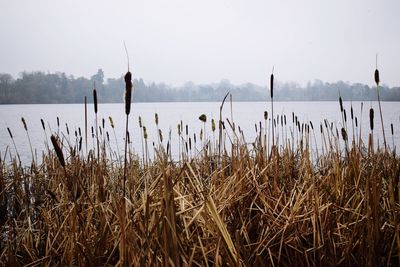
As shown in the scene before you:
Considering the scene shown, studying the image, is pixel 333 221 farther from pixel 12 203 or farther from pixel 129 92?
pixel 12 203

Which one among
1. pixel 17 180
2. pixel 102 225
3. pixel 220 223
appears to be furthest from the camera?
pixel 17 180

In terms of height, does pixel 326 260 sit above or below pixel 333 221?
below

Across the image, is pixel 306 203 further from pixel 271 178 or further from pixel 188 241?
pixel 188 241

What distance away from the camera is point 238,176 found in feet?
7.45

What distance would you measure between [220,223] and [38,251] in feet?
5.29

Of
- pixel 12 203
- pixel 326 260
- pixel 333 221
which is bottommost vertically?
pixel 12 203

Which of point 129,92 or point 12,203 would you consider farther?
point 12,203

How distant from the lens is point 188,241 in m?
1.65

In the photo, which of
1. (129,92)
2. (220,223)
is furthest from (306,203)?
(129,92)

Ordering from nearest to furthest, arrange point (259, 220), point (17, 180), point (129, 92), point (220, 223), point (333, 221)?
point (129, 92) < point (220, 223) < point (333, 221) < point (259, 220) < point (17, 180)

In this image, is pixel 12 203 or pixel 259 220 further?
pixel 12 203

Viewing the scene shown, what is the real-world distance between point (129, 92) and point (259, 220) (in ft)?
4.67

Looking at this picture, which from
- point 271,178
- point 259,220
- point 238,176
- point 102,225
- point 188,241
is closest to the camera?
point 188,241

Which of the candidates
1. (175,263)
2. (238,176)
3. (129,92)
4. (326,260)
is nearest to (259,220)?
(238,176)
